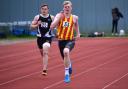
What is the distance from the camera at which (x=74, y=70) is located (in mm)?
15094

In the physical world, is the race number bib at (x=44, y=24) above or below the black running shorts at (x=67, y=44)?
above

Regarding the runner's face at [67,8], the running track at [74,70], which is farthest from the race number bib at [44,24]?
the runner's face at [67,8]

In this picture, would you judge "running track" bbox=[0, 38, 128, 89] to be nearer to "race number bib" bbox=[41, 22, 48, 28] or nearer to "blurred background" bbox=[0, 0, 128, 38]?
"race number bib" bbox=[41, 22, 48, 28]

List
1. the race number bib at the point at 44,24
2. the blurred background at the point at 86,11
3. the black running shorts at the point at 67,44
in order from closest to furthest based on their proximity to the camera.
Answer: the black running shorts at the point at 67,44 → the race number bib at the point at 44,24 → the blurred background at the point at 86,11

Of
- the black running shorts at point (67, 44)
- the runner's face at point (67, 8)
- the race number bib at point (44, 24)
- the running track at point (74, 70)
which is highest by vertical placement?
the runner's face at point (67, 8)

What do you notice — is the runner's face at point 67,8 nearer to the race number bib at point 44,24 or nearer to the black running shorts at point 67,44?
the black running shorts at point 67,44

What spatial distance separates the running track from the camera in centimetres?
1210

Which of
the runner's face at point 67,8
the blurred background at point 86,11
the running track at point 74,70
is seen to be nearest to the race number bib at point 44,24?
the running track at point 74,70

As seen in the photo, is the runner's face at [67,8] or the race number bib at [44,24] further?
the race number bib at [44,24]

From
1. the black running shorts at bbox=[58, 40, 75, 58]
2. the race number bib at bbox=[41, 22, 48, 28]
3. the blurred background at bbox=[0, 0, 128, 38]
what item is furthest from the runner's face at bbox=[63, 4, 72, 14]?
the blurred background at bbox=[0, 0, 128, 38]

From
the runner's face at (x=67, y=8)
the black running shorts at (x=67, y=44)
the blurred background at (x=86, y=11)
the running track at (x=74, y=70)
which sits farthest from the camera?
the blurred background at (x=86, y=11)

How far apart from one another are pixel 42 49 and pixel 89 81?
91.3 inches

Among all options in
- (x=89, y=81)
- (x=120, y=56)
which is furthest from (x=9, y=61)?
(x=89, y=81)

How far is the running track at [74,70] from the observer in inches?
476
